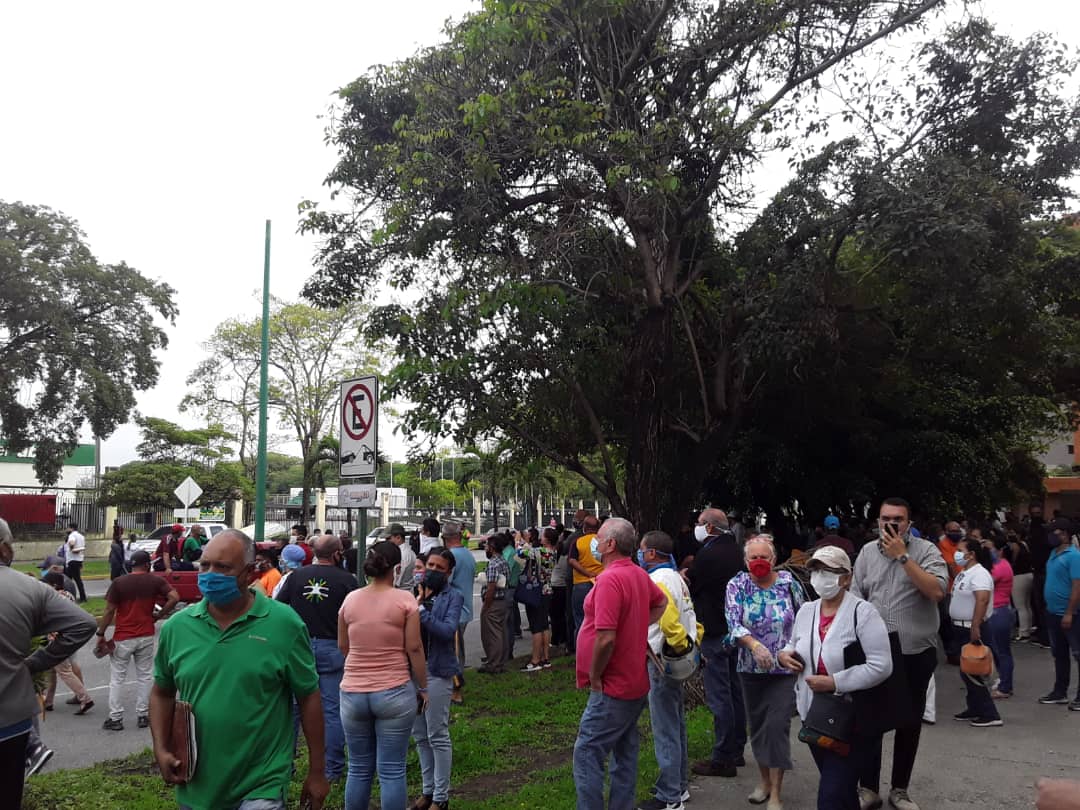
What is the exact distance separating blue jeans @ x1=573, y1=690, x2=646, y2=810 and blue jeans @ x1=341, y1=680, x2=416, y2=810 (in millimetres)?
1020

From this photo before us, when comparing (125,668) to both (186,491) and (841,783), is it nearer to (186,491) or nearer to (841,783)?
(841,783)

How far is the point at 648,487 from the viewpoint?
1197 centimetres

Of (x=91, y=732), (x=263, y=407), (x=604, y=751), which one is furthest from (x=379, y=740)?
(x=263, y=407)

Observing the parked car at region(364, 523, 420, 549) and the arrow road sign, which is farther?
the arrow road sign

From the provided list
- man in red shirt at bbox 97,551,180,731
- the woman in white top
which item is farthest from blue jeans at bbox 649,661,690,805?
man in red shirt at bbox 97,551,180,731

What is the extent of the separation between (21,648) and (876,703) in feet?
13.4

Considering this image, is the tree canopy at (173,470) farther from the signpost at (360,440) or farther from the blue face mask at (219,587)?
the blue face mask at (219,587)

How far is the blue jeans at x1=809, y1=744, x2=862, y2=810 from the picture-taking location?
13.8 feet

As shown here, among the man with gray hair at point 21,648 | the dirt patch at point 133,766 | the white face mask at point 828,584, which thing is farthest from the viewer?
the dirt patch at point 133,766

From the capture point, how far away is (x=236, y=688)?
3357 millimetres

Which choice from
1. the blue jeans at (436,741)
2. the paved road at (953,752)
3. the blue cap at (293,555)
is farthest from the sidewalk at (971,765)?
the blue cap at (293,555)

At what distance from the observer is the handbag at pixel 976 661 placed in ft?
23.9

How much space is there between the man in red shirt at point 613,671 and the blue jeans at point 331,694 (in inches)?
98.0

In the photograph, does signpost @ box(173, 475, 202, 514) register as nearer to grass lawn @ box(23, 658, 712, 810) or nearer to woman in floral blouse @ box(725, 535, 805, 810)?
grass lawn @ box(23, 658, 712, 810)
